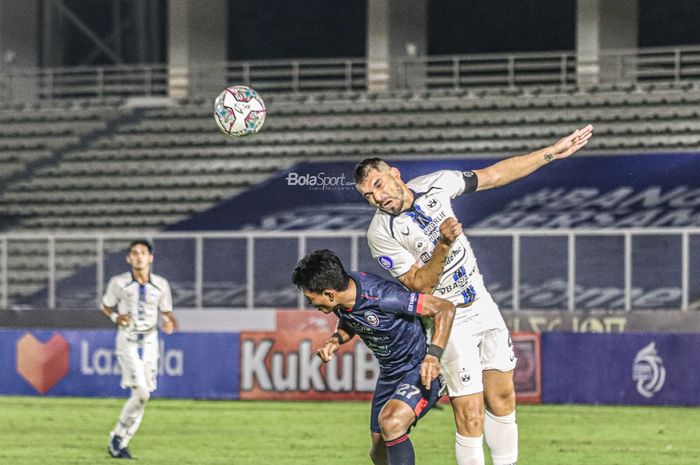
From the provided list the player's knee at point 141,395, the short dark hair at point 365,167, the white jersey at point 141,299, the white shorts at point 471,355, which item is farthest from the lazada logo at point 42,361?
the short dark hair at point 365,167

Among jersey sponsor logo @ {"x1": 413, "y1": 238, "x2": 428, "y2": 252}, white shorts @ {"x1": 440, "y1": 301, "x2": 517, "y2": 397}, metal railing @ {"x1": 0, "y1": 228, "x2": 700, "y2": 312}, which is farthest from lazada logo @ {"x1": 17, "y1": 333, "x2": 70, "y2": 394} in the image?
jersey sponsor logo @ {"x1": 413, "y1": 238, "x2": 428, "y2": 252}

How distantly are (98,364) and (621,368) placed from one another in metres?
7.17

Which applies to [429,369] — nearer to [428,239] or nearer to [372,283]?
[372,283]

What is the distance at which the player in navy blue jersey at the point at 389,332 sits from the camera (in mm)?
7375

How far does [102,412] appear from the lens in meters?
17.2

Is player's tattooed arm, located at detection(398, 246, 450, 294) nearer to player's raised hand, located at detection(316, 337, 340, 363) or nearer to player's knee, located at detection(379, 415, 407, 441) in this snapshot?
player's raised hand, located at detection(316, 337, 340, 363)

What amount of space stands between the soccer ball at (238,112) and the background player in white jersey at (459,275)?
9.80 feet

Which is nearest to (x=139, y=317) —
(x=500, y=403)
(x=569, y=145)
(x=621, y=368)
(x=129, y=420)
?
(x=129, y=420)

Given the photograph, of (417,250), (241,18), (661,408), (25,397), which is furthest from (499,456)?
(241,18)

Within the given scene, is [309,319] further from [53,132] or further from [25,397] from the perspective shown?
[53,132]

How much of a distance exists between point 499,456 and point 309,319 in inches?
489

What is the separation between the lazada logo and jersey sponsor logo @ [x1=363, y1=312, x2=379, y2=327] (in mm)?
12442

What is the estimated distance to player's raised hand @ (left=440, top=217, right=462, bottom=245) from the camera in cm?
737

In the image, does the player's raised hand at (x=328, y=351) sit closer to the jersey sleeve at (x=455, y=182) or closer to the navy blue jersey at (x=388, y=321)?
the navy blue jersey at (x=388, y=321)
